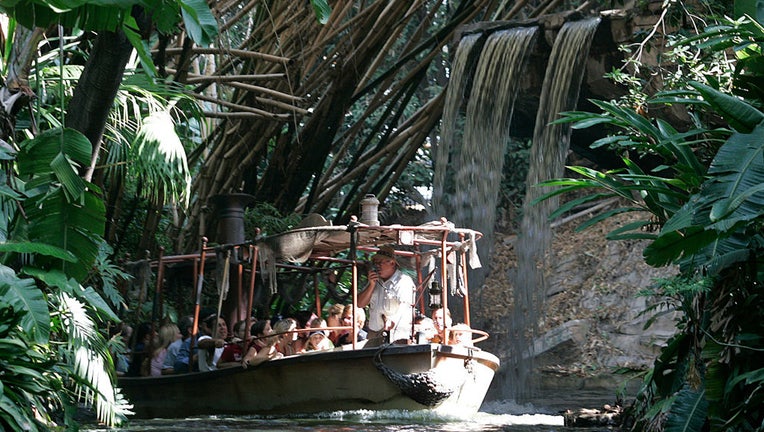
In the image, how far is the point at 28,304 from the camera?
614cm

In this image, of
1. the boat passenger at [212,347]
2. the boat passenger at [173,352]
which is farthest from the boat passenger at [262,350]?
the boat passenger at [173,352]

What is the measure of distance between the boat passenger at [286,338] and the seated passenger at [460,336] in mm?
1586

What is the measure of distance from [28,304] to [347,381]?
4.61 metres

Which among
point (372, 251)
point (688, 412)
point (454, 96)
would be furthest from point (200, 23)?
point (454, 96)

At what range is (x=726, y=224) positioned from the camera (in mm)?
5344

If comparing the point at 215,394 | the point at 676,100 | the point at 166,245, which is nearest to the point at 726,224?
the point at 676,100

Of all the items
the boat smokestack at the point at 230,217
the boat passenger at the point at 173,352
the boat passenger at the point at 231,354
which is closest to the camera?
the boat passenger at the point at 231,354

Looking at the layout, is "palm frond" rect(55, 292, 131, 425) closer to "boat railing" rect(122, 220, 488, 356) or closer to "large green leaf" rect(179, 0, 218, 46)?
"large green leaf" rect(179, 0, 218, 46)

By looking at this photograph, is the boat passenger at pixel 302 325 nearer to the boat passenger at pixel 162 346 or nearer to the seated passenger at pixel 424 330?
the seated passenger at pixel 424 330

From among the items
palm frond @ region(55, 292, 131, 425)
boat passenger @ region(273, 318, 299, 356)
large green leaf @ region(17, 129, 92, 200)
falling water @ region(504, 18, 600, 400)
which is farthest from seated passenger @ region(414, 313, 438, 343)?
large green leaf @ region(17, 129, 92, 200)

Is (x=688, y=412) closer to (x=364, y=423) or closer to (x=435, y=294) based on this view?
(x=364, y=423)

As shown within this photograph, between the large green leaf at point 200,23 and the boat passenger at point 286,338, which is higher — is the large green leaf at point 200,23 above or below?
above

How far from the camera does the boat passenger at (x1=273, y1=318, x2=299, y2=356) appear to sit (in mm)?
10984

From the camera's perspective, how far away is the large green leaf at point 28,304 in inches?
241
